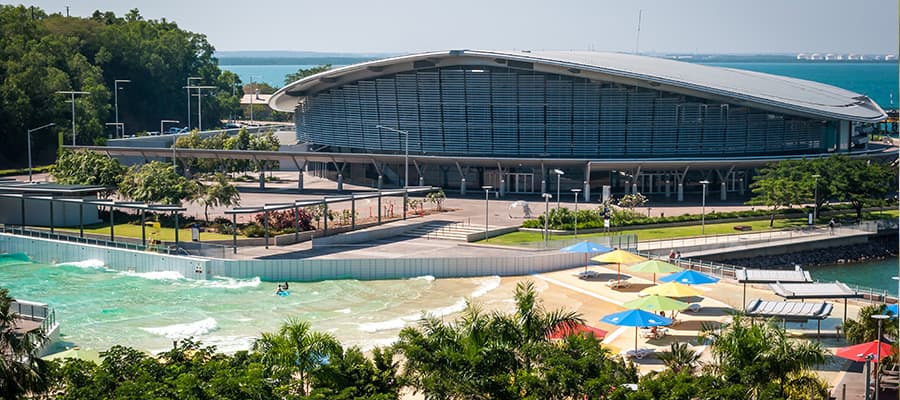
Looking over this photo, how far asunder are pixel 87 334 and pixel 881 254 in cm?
4879

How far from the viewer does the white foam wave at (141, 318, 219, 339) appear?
47.3 m

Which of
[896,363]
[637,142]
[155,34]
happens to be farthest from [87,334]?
[155,34]

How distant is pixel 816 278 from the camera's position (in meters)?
65.2

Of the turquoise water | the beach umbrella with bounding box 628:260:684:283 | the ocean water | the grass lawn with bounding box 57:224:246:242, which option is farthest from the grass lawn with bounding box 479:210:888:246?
the grass lawn with bounding box 57:224:246:242

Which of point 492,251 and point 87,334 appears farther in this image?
point 492,251

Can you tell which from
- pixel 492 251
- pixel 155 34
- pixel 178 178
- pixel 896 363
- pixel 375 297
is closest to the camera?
pixel 896 363

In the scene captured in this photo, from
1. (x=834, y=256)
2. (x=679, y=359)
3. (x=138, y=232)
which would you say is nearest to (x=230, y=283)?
(x=138, y=232)

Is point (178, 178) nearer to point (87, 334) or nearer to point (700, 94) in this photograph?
point (87, 334)

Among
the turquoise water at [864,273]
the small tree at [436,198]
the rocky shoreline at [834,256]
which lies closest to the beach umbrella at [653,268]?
the rocky shoreline at [834,256]

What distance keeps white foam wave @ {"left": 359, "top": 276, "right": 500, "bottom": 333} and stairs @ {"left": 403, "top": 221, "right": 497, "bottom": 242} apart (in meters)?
9.40

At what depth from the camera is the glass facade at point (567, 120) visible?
88.8 metres

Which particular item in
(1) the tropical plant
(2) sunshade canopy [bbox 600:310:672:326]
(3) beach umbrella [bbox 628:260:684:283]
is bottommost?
(2) sunshade canopy [bbox 600:310:672:326]

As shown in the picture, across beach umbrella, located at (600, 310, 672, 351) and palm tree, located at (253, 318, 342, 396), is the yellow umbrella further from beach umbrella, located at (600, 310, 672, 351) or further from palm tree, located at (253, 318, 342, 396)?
palm tree, located at (253, 318, 342, 396)

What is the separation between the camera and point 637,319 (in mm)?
42406
